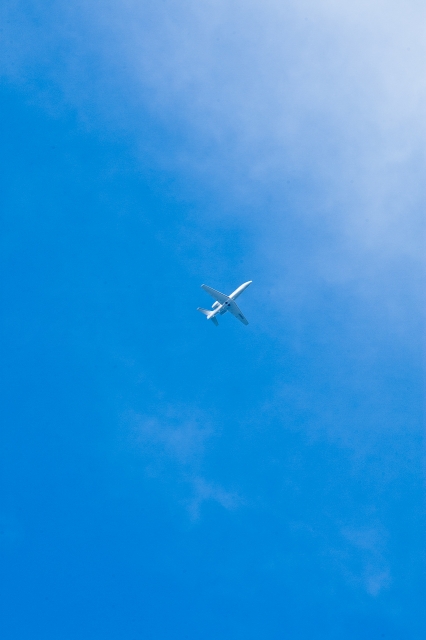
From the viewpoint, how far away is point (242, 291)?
415ft

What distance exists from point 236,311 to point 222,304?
13.8 ft

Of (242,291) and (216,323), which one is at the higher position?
(242,291)

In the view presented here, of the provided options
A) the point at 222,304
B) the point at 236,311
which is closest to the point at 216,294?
the point at 222,304

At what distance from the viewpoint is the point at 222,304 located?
124750mm

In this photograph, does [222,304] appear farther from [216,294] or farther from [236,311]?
[236,311]

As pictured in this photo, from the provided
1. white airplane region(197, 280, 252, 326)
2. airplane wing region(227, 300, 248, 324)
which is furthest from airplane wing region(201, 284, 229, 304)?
airplane wing region(227, 300, 248, 324)

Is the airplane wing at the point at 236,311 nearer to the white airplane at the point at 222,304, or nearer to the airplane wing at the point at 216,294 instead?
the white airplane at the point at 222,304

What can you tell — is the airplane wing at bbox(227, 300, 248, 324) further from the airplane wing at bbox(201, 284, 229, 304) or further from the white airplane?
the airplane wing at bbox(201, 284, 229, 304)

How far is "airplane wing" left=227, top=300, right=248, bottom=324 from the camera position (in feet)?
409

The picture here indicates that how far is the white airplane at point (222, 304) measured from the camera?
404 ft

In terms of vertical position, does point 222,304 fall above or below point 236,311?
below

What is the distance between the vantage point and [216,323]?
418 ft

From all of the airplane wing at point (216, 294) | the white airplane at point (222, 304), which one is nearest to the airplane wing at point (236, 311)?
the white airplane at point (222, 304)

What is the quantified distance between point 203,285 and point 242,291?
1099 centimetres
